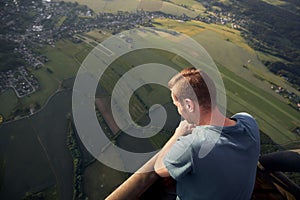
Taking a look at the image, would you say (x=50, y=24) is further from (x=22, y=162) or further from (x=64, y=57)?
(x=22, y=162)

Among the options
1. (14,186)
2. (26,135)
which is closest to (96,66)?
(26,135)

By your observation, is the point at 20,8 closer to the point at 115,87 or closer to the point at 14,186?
the point at 115,87

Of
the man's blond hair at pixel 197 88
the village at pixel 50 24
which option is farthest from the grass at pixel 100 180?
the man's blond hair at pixel 197 88

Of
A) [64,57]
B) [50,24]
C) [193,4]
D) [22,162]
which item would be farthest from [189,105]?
[193,4]

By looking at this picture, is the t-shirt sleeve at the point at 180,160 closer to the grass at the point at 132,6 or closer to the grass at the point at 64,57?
the grass at the point at 64,57

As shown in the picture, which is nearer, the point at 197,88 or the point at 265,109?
the point at 197,88

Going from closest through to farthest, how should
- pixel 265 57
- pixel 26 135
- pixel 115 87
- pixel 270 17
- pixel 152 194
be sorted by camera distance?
pixel 152 194 → pixel 26 135 → pixel 115 87 → pixel 265 57 → pixel 270 17
